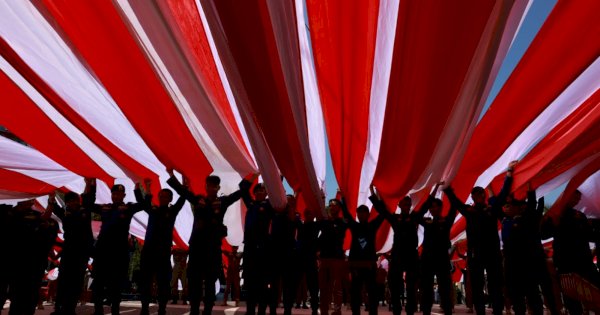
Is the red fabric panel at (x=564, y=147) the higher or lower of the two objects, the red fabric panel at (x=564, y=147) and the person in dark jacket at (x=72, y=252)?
the higher

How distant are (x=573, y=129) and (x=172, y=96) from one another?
3.09m

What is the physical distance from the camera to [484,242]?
3965mm

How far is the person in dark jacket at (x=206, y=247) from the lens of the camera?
3.68 metres

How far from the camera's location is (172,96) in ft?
11.1

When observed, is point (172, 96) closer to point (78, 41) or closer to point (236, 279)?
point (78, 41)

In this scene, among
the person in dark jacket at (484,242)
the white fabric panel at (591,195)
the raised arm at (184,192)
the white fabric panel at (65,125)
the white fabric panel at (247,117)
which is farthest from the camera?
the white fabric panel at (591,195)

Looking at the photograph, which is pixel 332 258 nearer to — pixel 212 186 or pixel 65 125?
pixel 212 186

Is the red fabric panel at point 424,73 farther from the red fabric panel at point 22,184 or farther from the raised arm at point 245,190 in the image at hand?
the red fabric panel at point 22,184

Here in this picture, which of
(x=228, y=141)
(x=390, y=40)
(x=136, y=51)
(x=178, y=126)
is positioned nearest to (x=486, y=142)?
(x=390, y=40)

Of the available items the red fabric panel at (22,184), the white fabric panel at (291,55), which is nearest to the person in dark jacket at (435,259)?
the white fabric panel at (291,55)

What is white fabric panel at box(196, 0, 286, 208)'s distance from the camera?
2557 millimetres

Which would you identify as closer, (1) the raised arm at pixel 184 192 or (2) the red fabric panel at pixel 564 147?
(2) the red fabric panel at pixel 564 147

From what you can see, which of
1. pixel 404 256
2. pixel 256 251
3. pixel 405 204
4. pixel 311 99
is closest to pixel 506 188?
pixel 405 204

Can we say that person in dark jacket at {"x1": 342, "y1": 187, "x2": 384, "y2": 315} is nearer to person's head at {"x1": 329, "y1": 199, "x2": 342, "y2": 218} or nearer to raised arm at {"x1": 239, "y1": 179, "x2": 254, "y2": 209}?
person's head at {"x1": 329, "y1": 199, "x2": 342, "y2": 218}
